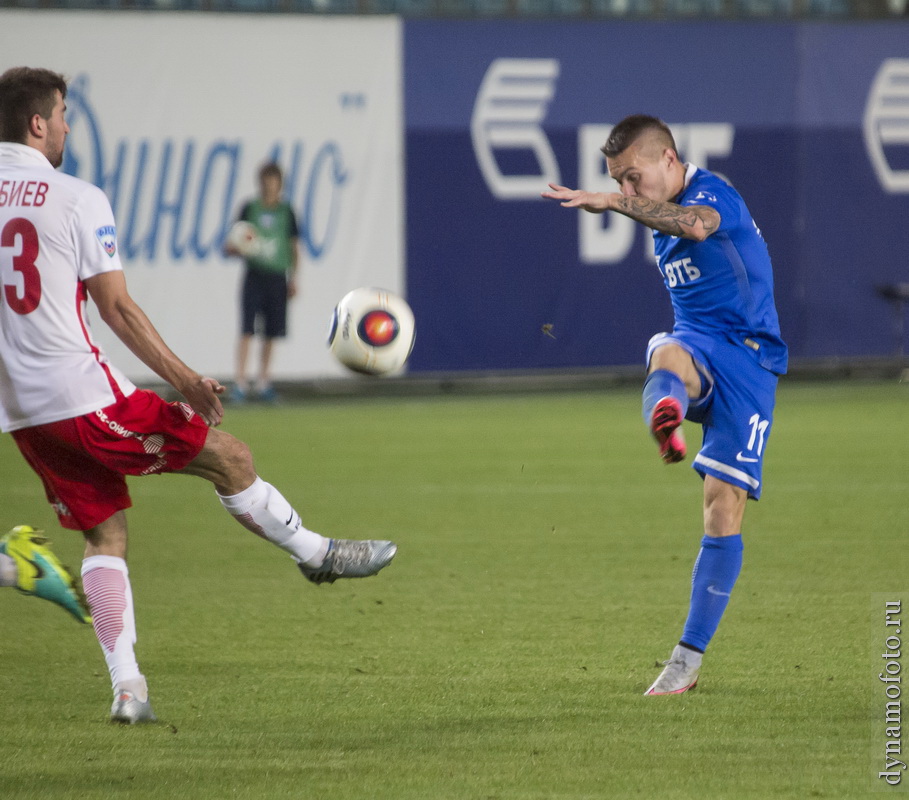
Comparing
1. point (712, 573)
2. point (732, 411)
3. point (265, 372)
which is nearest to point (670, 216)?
point (732, 411)

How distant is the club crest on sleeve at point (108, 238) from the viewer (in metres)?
4.72

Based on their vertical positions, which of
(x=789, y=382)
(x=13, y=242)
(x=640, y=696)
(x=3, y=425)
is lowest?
(x=789, y=382)

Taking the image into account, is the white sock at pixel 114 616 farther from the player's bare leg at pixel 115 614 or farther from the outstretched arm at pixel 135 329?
the outstretched arm at pixel 135 329

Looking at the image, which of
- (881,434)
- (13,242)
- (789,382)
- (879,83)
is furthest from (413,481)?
(879,83)

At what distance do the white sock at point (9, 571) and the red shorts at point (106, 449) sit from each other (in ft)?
0.83

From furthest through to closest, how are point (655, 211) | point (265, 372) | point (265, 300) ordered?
point (265, 300)
point (265, 372)
point (655, 211)

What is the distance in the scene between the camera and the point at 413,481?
11.0 metres

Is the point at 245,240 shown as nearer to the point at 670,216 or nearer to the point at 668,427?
the point at 670,216

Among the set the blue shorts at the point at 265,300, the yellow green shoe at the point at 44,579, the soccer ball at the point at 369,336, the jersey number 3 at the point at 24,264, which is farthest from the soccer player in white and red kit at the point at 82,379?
the blue shorts at the point at 265,300

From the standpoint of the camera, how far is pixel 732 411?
5.38 m

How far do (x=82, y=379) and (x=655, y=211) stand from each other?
1891 mm

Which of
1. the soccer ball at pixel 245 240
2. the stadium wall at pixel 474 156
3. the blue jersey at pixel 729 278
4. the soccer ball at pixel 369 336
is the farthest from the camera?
the stadium wall at pixel 474 156

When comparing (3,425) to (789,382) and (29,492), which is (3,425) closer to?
(29,492)

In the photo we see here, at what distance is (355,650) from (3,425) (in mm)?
1712
